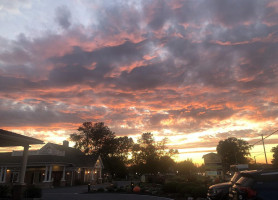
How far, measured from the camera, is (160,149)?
47000mm

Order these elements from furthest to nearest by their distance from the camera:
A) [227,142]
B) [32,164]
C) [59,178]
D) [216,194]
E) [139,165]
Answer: [227,142] < [139,165] < [59,178] < [32,164] < [216,194]

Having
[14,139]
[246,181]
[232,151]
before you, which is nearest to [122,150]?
[232,151]

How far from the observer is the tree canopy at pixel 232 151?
80.3 meters

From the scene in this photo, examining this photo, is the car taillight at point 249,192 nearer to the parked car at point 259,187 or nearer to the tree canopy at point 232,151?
the parked car at point 259,187

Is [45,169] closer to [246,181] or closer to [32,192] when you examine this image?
[32,192]

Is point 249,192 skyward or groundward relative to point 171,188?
skyward

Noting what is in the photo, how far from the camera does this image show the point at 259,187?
702cm

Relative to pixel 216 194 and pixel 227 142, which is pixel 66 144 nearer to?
pixel 216 194

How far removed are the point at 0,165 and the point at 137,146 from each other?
25.2 meters

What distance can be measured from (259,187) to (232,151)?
81.7 metres

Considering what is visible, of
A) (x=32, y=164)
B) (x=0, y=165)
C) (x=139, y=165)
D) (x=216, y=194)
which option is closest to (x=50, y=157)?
(x=32, y=164)

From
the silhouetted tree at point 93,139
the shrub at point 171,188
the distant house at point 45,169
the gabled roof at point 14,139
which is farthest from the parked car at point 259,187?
the silhouetted tree at point 93,139

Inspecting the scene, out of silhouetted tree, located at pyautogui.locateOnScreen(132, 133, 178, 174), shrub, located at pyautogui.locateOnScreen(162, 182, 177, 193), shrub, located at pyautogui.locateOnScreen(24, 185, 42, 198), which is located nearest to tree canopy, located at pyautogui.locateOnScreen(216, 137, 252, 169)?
silhouetted tree, located at pyautogui.locateOnScreen(132, 133, 178, 174)

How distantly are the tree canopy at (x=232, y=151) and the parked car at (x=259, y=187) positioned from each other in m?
79.6
